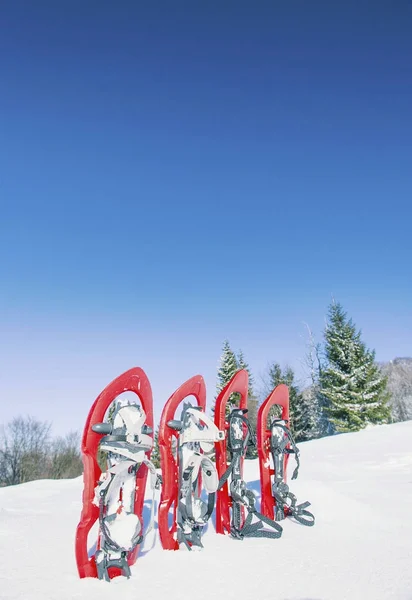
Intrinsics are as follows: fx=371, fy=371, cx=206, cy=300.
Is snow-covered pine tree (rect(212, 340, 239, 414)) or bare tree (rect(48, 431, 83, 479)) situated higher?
snow-covered pine tree (rect(212, 340, 239, 414))

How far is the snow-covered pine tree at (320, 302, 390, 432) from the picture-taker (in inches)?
906

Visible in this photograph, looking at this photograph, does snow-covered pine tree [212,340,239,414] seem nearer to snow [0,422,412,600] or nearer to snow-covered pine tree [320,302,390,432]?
snow-covered pine tree [320,302,390,432]

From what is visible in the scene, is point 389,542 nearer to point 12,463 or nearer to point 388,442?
point 388,442

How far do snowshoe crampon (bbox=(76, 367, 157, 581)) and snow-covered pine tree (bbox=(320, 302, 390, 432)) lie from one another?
72.2 feet

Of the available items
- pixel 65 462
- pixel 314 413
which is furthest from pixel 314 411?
pixel 65 462

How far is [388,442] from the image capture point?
12.9 m

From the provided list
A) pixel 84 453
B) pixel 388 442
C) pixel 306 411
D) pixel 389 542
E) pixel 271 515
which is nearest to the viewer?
pixel 84 453

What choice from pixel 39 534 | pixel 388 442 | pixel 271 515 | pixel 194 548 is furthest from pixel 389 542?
pixel 388 442

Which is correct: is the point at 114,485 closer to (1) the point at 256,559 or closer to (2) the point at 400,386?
(1) the point at 256,559

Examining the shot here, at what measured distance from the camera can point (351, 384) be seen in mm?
23703

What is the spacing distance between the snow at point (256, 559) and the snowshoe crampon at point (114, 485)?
0.16 meters

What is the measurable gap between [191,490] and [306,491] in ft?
9.25

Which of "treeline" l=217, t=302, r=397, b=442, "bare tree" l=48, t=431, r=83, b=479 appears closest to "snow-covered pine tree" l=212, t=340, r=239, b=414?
"treeline" l=217, t=302, r=397, b=442

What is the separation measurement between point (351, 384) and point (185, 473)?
72.6 feet
